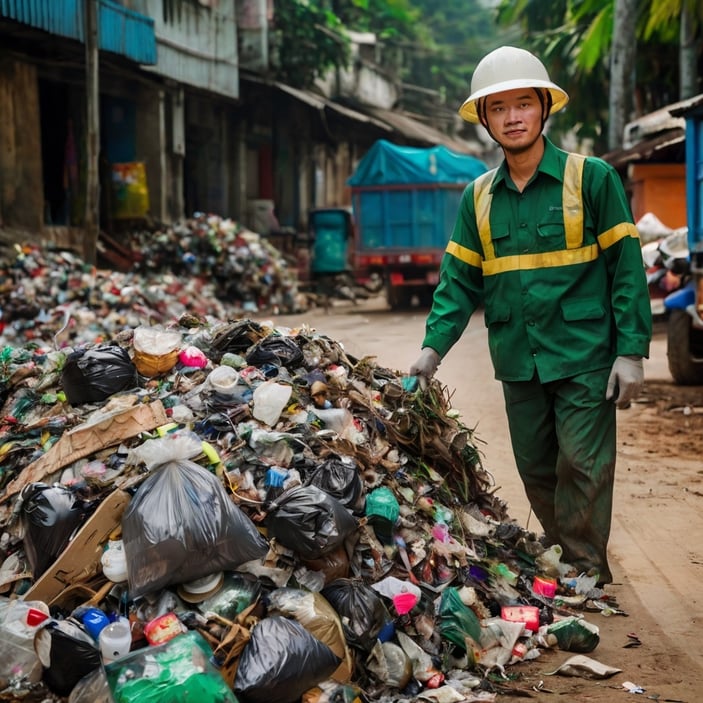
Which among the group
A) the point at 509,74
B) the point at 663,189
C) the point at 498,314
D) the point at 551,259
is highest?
the point at 663,189

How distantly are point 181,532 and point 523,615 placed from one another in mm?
1270

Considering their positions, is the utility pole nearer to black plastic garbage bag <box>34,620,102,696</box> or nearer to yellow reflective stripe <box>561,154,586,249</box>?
yellow reflective stripe <box>561,154,586,249</box>

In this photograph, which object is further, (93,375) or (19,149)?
(19,149)

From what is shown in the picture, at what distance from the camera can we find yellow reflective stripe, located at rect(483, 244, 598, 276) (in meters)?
3.89

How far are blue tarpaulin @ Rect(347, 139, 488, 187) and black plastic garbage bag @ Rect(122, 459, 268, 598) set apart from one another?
15.1 m

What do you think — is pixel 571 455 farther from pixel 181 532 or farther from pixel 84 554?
pixel 84 554

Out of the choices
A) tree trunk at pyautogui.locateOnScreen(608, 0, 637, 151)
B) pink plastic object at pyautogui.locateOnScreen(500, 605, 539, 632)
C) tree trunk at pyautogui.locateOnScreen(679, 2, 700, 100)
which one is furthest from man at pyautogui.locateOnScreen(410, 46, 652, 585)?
tree trunk at pyautogui.locateOnScreen(608, 0, 637, 151)

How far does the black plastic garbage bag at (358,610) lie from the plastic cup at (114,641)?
665 mm

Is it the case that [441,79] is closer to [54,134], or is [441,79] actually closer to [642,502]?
[54,134]

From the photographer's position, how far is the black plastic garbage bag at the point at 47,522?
3.37 m

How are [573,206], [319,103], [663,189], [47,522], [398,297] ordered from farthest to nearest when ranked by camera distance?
[319,103]
[398,297]
[663,189]
[573,206]
[47,522]

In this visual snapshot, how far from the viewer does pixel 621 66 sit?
56.8 feet

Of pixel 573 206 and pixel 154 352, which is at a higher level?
pixel 573 206

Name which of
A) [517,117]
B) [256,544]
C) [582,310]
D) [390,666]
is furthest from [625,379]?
[256,544]
